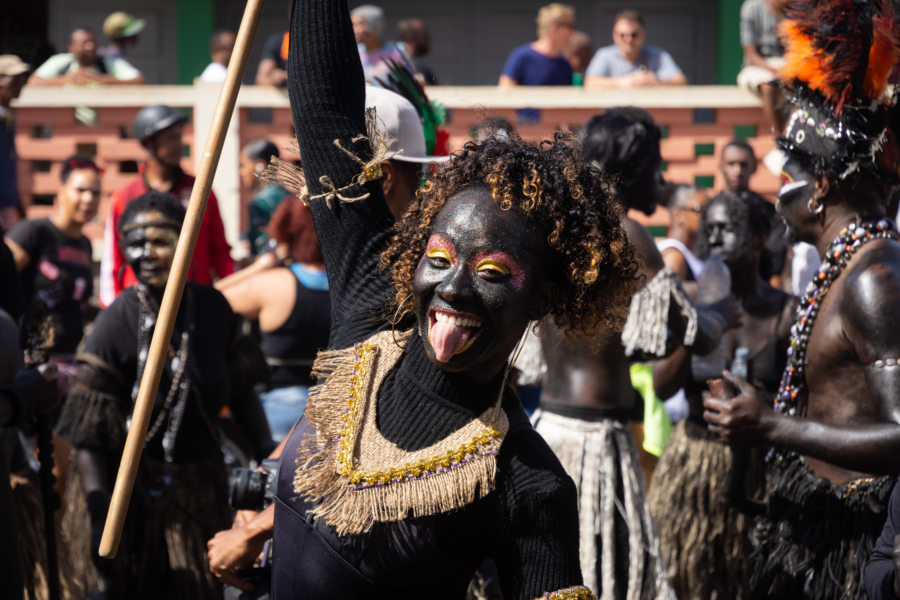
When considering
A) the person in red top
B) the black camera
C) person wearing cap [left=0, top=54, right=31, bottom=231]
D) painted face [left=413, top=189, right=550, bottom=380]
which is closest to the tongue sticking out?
painted face [left=413, top=189, right=550, bottom=380]

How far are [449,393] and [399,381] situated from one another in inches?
5.0

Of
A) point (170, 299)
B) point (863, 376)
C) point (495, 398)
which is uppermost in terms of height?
point (170, 299)

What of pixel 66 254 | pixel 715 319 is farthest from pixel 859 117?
pixel 66 254

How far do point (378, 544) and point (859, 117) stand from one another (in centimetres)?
239

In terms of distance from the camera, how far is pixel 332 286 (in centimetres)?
276

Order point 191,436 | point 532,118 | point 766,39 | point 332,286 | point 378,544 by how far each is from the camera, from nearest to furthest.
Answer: point 378,544 < point 332,286 < point 191,436 < point 532,118 < point 766,39

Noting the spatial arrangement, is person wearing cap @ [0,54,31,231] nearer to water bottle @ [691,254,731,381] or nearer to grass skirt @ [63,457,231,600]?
grass skirt @ [63,457,231,600]

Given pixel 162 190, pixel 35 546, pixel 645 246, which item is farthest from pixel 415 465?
pixel 162 190

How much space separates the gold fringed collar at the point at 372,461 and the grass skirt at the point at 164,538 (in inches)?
96.7

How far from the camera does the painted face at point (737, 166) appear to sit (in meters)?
8.29

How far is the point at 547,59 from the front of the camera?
1020cm

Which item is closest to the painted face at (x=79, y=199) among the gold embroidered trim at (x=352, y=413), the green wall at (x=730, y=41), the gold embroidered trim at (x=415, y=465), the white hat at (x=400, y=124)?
the white hat at (x=400, y=124)

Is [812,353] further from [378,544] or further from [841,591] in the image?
[378,544]

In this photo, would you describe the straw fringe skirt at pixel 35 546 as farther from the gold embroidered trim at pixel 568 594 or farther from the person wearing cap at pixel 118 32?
the person wearing cap at pixel 118 32
